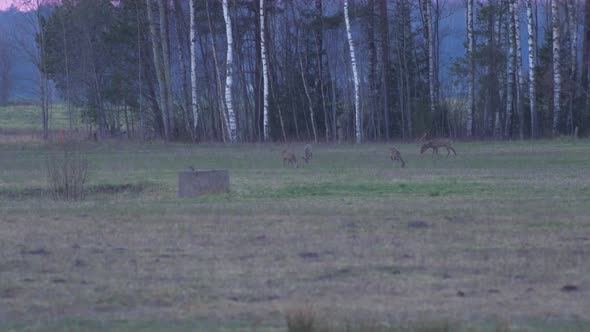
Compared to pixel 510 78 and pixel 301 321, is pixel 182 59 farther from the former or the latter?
pixel 301 321

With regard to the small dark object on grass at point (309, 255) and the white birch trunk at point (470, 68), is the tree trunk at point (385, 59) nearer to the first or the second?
the white birch trunk at point (470, 68)

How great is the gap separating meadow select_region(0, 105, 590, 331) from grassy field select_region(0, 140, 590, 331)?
3cm

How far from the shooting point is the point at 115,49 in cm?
6328

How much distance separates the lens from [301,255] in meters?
13.2

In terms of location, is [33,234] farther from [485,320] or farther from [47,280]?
[485,320]

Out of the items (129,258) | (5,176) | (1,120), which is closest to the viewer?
(129,258)

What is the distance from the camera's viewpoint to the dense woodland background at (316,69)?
54125 mm

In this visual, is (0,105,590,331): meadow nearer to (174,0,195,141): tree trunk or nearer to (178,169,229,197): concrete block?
(178,169,229,197): concrete block

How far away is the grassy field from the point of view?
991cm

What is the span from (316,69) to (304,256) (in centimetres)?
4805

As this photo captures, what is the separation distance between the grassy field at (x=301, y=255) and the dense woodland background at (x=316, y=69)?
95.0 feet

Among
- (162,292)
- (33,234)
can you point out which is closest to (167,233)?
(33,234)

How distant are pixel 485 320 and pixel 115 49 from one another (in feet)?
186

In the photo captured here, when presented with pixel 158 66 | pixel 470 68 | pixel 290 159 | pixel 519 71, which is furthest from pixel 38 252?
pixel 470 68
